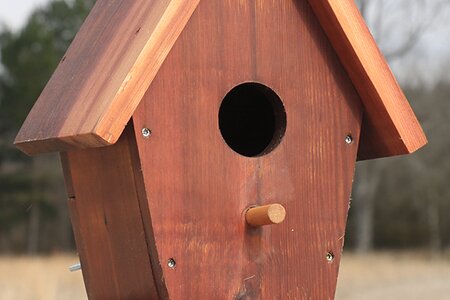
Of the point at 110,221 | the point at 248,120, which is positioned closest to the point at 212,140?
the point at 110,221

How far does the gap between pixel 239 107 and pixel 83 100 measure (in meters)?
0.82

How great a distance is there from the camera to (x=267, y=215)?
2783 mm

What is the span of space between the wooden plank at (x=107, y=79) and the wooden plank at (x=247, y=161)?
0.09 metres

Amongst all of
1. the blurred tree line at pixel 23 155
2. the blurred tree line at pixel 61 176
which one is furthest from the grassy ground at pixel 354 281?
the blurred tree line at pixel 23 155

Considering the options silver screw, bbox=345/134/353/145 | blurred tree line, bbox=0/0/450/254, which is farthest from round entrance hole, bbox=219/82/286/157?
blurred tree line, bbox=0/0/450/254

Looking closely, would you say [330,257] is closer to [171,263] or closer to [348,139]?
[348,139]

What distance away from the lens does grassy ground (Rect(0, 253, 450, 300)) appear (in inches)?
415

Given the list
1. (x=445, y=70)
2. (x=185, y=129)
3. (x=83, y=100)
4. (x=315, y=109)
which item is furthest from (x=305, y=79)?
(x=445, y=70)

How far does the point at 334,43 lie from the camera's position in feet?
10.2

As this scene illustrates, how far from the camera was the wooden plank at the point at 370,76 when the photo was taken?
3.02 metres

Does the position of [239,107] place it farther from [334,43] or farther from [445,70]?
[445,70]

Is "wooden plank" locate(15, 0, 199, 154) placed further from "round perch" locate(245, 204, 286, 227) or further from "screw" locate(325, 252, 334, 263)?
"screw" locate(325, 252, 334, 263)

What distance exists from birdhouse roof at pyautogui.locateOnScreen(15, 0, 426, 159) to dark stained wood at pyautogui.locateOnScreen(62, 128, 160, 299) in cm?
15

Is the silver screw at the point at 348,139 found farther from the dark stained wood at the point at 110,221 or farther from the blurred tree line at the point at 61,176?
the blurred tree line at the point at 61,176
